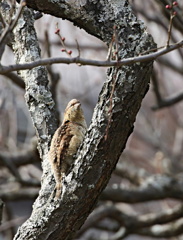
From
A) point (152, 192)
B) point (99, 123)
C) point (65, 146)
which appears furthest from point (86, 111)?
point (99, 123)

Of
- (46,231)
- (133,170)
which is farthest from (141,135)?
(46,231)

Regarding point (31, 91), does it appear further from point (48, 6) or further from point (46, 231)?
point (46, 231)

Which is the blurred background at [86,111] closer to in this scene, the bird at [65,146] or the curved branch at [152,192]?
the curved branch at [152,192]

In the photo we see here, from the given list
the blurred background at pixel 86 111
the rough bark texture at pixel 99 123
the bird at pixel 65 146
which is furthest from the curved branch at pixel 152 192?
the rough bark texture at pixel 99 123

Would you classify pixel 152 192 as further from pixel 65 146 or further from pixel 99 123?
pixel 99 123

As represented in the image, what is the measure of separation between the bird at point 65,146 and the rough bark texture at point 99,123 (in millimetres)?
84

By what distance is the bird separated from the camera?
2643 millimetres

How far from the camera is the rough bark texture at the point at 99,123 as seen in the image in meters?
2.44

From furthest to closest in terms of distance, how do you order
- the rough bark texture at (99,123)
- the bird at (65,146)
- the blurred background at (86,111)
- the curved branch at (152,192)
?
the blurred background at (86,111) → the curved branch at (152,192) → the bird at (65,146) → the rough bark texture at (99,123)

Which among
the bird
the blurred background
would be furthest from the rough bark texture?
the blurred background

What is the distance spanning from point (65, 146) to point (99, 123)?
1.12ft

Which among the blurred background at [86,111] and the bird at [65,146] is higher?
Result: the blurred background at [86,111]

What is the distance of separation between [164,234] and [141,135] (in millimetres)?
2457

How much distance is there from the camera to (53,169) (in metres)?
2.70
